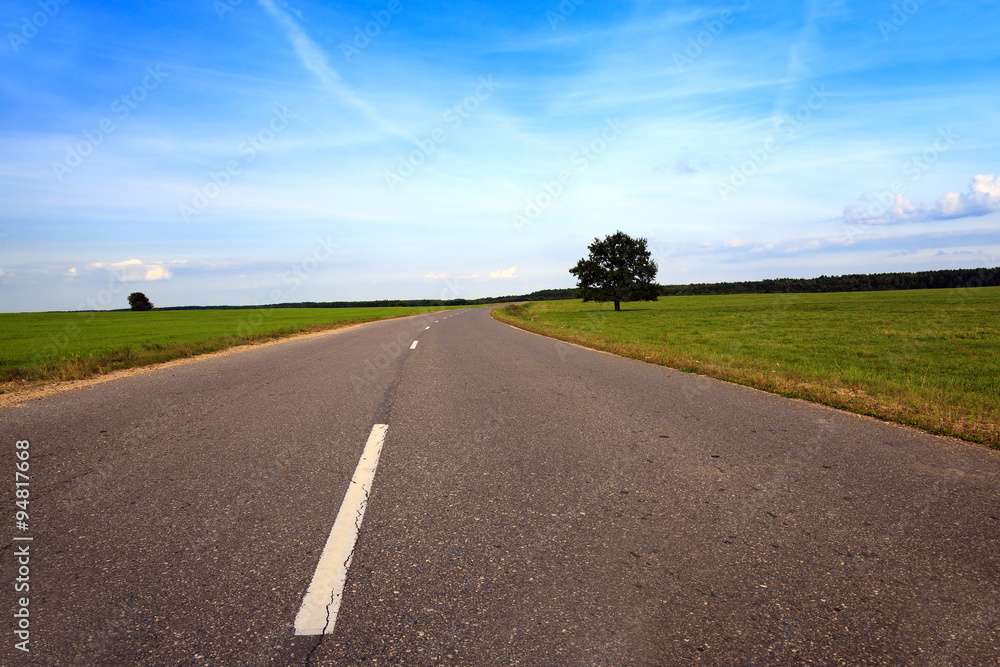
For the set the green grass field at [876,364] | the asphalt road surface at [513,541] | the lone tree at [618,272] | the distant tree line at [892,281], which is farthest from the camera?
the distant tree line at [892,281]

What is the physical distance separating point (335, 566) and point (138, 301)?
118421 millimetres

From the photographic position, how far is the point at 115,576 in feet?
8.68

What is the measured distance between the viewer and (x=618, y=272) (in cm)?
5388

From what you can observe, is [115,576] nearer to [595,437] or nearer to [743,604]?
[743,604]

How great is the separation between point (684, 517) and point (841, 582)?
92 centimetres

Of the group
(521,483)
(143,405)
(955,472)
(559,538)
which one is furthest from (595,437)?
(143,405)

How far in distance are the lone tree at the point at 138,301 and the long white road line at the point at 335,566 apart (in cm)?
11620

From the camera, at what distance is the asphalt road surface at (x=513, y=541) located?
2152 mm

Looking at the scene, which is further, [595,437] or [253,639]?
[595,437]

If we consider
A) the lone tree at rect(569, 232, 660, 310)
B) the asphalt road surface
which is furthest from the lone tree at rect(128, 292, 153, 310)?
the asphalt road surface

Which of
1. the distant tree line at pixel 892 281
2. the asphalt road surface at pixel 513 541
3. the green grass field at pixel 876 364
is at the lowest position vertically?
the green grass field at pixel 876 364

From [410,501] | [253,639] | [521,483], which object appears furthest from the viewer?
[521,483]

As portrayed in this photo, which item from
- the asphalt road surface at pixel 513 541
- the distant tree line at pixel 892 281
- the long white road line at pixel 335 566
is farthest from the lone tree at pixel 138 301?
the long white road line at pixel 335 566

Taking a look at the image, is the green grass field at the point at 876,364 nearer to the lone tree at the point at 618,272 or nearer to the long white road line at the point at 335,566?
the long white road line at the point at 335,566
